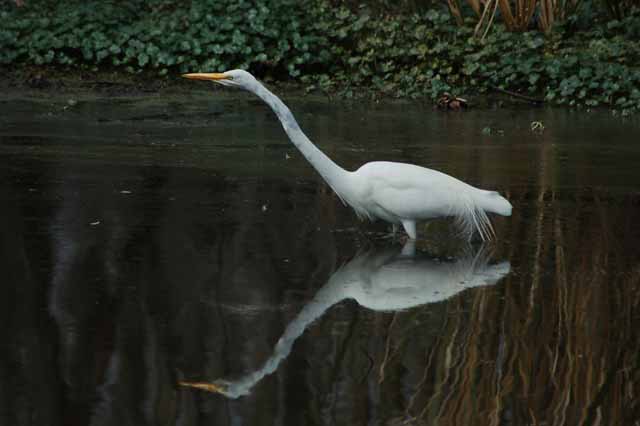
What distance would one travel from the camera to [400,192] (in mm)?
7168

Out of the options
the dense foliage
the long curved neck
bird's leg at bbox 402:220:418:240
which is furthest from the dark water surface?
the dense foliage

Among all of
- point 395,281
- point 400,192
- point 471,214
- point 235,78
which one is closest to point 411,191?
point 400,192

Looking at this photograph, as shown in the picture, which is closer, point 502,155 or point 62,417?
point 62,417

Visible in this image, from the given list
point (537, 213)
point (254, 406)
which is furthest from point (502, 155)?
point (254, 406)

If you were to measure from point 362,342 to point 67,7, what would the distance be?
11.9 m

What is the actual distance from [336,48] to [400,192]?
28.8 ft

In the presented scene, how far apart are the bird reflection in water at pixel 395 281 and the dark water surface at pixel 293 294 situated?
0.02m

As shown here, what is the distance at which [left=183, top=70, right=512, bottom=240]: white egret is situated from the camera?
7195mm

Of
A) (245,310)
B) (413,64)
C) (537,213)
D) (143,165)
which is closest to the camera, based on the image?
(245,310)

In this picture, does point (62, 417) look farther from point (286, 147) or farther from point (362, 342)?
point (286, 147)

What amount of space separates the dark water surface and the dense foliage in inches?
158

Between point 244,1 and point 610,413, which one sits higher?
point 244,1

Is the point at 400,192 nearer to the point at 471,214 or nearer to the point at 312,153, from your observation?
the point at 471,214

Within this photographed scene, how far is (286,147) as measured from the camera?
11.0 meters
